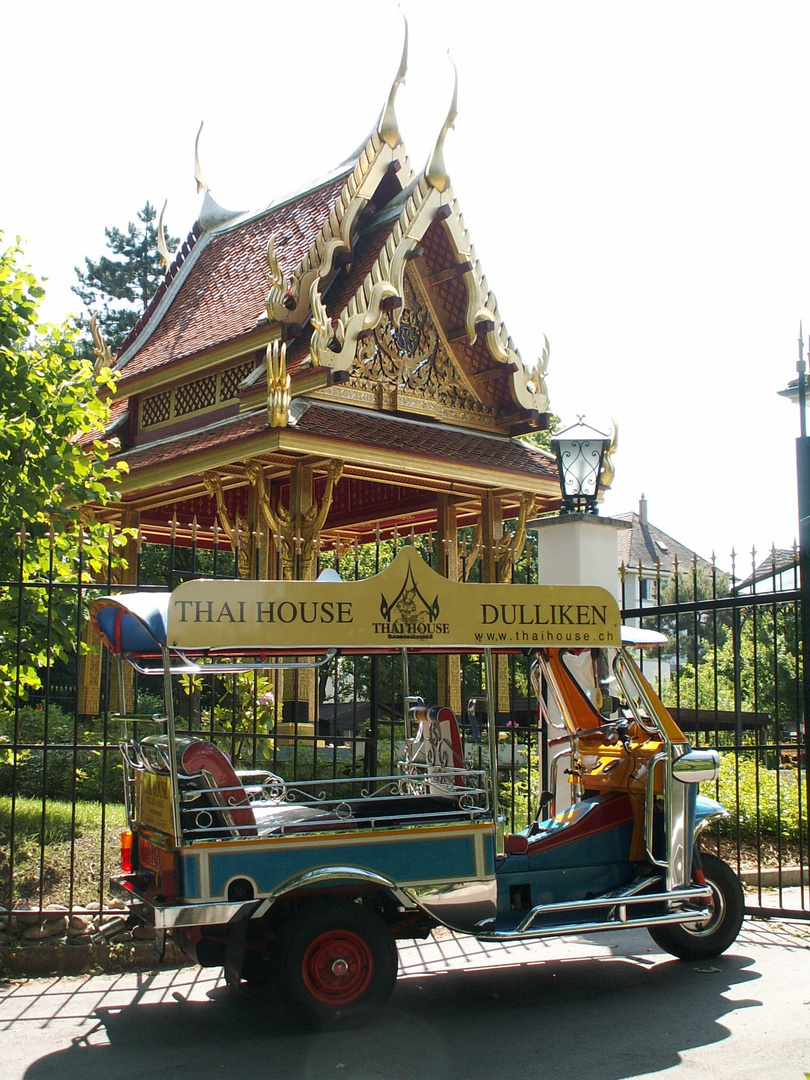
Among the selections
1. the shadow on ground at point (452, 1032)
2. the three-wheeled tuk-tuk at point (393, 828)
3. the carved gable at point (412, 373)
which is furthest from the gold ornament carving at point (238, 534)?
the shadow on ground at point (452, 1032)

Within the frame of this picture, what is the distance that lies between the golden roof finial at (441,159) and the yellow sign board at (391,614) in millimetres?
7996

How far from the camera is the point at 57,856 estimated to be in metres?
7.41

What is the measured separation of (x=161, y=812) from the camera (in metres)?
5.44

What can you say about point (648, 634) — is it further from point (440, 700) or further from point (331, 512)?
point (331, 512)

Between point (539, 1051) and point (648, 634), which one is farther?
point (648, 634)

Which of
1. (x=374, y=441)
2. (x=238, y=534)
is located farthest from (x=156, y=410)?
(x=374, y=441)

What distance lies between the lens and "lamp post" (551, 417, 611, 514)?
8164 millimetres

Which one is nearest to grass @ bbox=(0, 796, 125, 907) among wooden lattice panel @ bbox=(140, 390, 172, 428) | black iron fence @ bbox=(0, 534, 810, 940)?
black iron fence @ bbox=(0, 534, 810, 940)

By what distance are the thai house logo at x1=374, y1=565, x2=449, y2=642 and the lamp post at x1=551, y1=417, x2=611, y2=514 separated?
118 inches

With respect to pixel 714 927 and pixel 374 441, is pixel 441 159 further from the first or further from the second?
pixel 714 927

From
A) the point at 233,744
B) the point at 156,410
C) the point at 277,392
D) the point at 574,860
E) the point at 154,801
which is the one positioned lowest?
the point at 574,860

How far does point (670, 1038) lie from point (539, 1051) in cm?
63

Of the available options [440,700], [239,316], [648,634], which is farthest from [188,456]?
[648,634]

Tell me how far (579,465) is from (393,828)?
12.0ft
